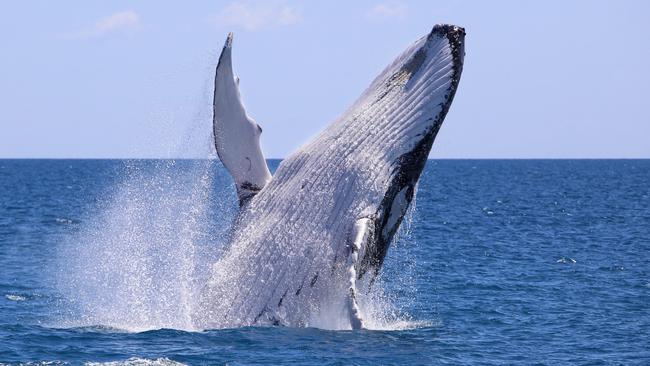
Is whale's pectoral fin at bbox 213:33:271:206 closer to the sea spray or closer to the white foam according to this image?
the sea spray

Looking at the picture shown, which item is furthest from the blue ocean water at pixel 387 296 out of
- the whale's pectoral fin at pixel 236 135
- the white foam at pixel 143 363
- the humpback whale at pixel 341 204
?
the whale's pectoral fin at pixel 236 135

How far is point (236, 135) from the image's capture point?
38.8ft

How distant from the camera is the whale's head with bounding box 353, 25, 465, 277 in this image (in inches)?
439

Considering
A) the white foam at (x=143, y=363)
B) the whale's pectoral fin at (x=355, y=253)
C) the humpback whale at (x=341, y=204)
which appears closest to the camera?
the whale's pectoral fin at (x=355, y=253)

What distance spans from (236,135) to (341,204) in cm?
159

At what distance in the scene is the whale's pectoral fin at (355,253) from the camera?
10.5 m

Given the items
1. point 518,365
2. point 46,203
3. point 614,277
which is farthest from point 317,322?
point 46,203

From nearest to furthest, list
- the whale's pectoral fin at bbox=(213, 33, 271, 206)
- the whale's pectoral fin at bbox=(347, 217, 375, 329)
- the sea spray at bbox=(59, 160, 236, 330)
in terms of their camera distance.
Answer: the whale's pectoral fin at bbox=(347, 217, 375, 329) → the whale's pectoral fin at bbox=(213, 33, 271, 206) → the sea spray at bbox=(59, 160, 236, 330)

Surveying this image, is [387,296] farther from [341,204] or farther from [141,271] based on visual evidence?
[341,204]

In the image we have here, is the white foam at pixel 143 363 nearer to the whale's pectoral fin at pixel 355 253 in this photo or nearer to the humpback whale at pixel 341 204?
the humpback whale at pixel 341 204

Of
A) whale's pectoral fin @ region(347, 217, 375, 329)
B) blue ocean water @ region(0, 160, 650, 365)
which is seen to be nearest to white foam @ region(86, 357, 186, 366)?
blue ocean water @ region(0, 160, 650, 365)

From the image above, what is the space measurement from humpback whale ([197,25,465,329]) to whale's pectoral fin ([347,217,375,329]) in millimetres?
20

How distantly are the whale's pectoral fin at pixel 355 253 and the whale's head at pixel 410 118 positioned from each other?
119 mm

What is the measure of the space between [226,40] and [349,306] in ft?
11.2
